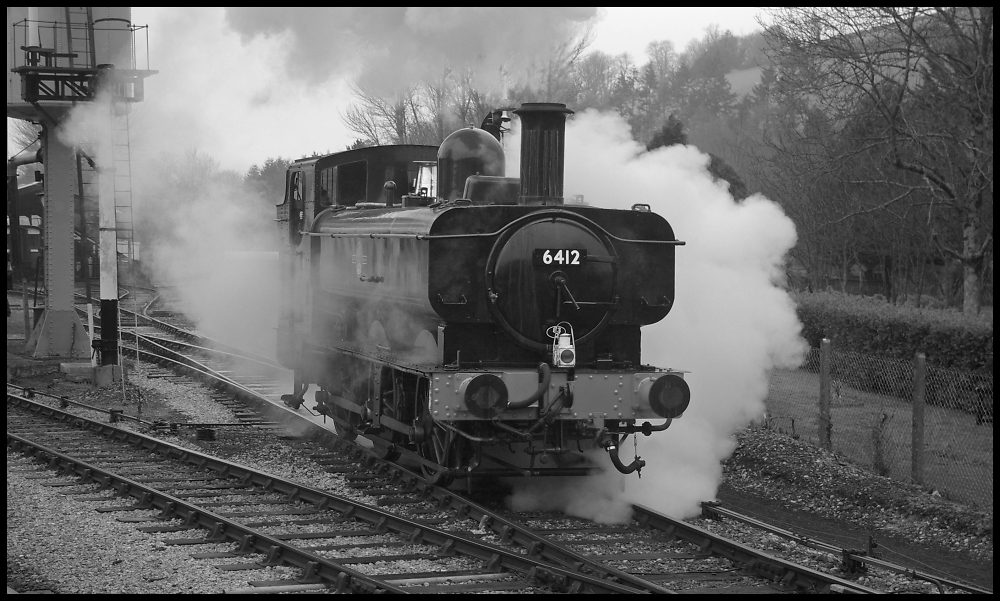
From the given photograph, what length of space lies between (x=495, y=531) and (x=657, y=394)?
65.1 inches

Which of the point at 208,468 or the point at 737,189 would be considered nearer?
the point at 208,468

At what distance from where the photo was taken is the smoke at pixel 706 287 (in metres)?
10.1

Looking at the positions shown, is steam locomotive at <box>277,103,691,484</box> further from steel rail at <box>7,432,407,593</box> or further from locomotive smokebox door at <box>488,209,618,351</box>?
steel rail at <box>7,432,407,593</box>

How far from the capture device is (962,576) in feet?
23.6

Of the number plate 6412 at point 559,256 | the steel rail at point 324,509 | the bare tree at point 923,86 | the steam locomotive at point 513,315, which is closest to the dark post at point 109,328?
the steel rail at point 324,509

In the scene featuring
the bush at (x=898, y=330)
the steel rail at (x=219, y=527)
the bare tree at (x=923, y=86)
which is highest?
the bare tree at (x=923, y=86)

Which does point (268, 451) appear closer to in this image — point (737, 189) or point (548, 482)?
point (548, 482)

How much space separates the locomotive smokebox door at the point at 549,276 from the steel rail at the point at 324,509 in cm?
174

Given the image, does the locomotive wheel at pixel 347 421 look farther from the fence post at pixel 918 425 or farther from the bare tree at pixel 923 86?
the bare tree at pixel 923 86

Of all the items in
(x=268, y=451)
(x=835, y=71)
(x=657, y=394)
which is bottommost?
(x=268, y=451)

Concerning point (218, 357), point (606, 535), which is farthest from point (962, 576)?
point (218, 357)

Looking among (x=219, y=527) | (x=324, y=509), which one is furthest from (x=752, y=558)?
(x=219, y=527)

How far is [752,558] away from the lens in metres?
6.86

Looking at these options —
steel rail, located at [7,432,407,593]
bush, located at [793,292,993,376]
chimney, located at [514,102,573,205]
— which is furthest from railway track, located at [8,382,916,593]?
bush, located at [793,292,993,376]
